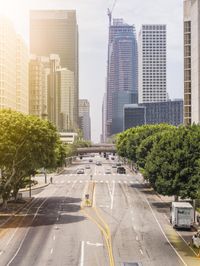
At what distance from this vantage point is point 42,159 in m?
74.1

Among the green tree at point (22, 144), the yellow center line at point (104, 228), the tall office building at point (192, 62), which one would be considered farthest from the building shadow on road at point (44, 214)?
the tall office building at point (192, 62)

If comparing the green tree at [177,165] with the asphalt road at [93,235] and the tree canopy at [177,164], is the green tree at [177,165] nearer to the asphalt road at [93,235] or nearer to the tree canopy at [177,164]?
the tree canopy at [177,164]

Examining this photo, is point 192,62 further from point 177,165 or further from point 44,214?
point 44,214

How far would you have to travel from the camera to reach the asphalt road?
4456 cm

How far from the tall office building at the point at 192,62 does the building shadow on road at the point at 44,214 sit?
61847mm

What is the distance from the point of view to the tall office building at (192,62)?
457ft

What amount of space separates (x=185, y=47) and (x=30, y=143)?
89139mm

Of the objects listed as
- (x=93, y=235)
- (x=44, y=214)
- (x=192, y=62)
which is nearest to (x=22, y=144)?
(x=44, y=214)

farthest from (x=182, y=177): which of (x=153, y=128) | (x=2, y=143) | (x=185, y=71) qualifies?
(x=185, y=71)

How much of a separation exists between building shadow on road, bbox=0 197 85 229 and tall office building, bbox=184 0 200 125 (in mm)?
61847

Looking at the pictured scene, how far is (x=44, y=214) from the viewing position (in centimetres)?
7300

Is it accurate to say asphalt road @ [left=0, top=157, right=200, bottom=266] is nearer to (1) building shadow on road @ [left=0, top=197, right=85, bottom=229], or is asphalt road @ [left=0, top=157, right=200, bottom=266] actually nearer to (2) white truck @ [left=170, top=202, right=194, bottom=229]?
(1) building shadow on road @ [left=0, top=197, right=85, bottom=229]

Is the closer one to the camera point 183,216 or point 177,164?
point 183,216

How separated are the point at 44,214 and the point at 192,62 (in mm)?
84601
